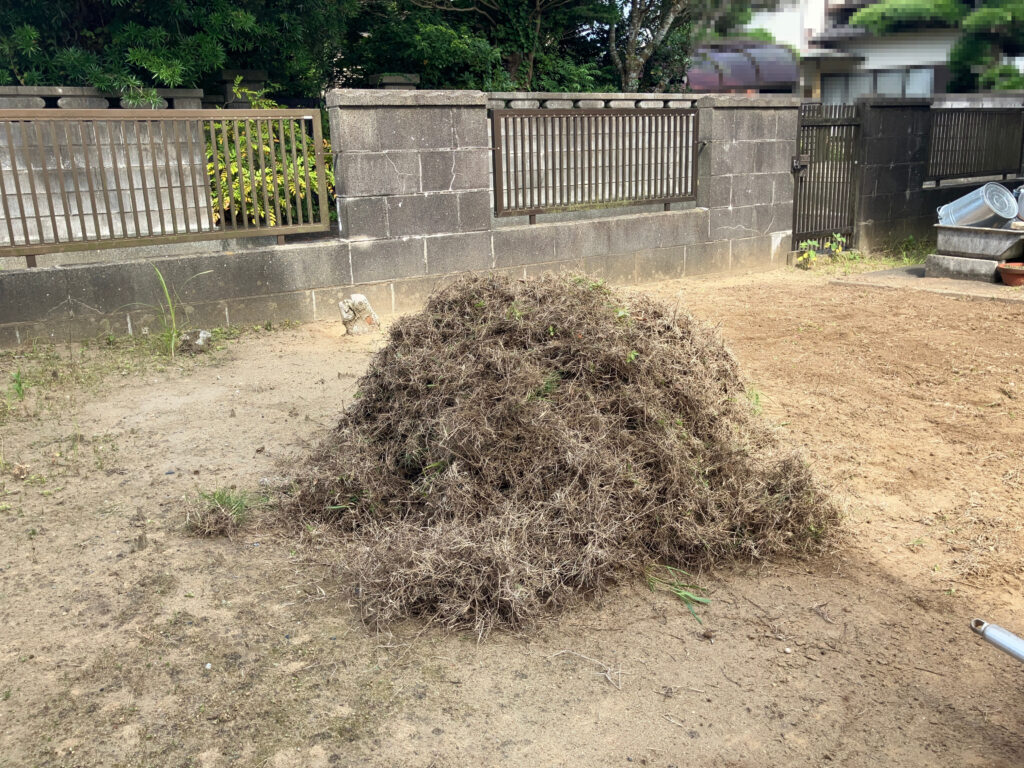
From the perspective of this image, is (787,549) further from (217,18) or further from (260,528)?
(217,18)

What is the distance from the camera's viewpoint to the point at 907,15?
221cm

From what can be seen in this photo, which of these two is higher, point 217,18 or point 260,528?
point 217,18

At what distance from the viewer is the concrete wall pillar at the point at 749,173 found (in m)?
10.0

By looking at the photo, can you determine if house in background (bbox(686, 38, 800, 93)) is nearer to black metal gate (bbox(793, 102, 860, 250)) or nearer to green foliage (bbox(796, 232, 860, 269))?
black metal gate (bbox(793, 102, 860, 250))

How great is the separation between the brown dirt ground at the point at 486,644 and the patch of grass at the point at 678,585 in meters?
0.05

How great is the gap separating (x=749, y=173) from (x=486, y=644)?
27.7 ft

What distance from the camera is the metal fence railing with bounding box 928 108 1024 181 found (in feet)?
40.1

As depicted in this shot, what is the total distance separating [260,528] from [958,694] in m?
2.74

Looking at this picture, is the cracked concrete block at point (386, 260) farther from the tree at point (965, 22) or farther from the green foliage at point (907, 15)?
the green foliage at point (907, 15)

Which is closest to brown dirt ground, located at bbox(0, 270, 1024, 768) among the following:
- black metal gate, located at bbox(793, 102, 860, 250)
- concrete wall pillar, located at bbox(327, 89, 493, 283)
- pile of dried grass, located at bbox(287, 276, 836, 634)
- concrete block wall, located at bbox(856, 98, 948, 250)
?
pile of dried grass, located at bbox(287, 276, 836, 634)

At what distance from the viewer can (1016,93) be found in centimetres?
331

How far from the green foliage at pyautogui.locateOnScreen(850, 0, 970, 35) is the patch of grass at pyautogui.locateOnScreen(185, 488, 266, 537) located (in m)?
3.01

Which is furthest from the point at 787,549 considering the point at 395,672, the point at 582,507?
the point at 395,672

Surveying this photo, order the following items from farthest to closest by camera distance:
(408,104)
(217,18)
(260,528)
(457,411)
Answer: (217,18) < (408,104) < (260,528) < (457,411)
